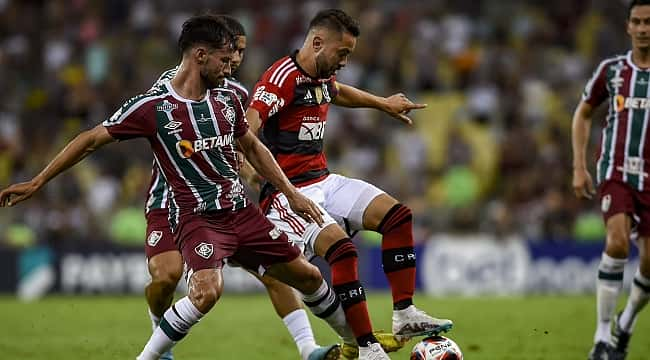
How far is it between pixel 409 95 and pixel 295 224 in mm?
12638

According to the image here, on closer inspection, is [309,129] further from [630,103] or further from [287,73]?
[630,103]

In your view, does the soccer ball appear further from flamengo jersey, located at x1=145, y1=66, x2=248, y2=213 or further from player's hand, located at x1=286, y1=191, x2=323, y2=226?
flamengo jersey, located at x1=145, y1=66, x2=248, y2=213

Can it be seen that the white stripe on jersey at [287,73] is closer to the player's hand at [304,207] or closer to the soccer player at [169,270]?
the soccer player at [169,270]

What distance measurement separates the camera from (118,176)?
70.4ft

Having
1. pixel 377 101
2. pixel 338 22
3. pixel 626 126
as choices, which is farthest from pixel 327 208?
pixel 626 126

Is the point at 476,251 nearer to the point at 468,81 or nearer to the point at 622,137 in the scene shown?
the point at 468,81

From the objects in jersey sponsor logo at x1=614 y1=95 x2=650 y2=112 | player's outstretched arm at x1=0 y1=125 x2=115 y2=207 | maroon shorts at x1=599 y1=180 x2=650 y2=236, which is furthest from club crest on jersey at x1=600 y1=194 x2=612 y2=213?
player's outstretched arm at x1=0 y1=125 x2=115 y2=207

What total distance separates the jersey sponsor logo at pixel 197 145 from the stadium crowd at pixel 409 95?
11253 mm

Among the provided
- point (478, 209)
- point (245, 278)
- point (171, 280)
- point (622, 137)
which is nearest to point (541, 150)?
point (478, 209)

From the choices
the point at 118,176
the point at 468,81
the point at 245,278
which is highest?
the point at 468,81

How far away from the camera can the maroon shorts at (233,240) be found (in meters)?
7.92

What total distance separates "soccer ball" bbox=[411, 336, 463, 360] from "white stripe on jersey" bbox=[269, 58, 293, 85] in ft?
7.08

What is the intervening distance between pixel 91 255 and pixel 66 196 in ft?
5.90

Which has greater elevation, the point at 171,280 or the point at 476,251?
the point at 171,280
